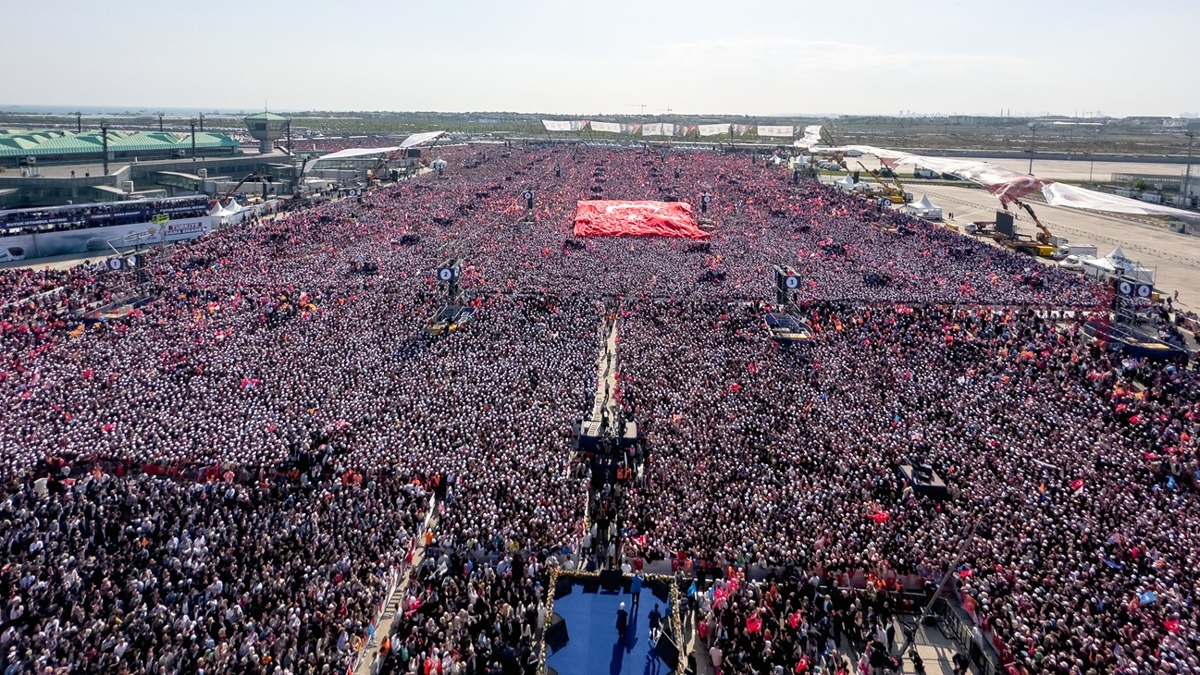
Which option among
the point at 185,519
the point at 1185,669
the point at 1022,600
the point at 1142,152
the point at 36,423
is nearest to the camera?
the point at 1185,669

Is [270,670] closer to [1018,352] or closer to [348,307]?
[348,307]

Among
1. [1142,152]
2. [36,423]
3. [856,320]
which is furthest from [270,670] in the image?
[1142,152]

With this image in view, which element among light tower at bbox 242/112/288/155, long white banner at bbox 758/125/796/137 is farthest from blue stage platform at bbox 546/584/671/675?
long white banner at bbox 758/125/796/137

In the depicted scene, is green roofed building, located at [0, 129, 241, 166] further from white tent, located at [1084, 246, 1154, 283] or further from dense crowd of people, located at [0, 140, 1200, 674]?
white tent, located at [1084, 246, 1154, 283]

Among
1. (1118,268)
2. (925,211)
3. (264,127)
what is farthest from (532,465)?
(264,127)

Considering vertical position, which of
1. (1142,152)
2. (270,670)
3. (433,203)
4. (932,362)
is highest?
(1142,152)

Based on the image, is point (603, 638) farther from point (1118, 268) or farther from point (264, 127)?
point (264, 127)

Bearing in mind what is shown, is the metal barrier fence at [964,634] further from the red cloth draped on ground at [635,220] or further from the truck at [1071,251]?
the truck at [1071,251]
